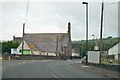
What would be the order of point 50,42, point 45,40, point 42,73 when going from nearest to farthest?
point 42,73, point 50,42, point 45,40

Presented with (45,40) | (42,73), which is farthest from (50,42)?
(42,73)

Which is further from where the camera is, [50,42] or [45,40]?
[45,40]

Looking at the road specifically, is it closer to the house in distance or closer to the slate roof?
the house in distance

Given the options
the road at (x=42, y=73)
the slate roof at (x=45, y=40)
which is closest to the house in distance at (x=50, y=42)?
the slate roof at (x=45, y=40)

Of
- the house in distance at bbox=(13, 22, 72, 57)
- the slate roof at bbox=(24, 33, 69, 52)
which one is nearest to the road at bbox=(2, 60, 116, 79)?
the house in distance at bbox=(13, 22, 72, 57)

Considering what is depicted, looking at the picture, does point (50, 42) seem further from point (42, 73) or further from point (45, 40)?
point (42, 73)

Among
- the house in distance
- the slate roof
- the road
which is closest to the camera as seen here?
the road

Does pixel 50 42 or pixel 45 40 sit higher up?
pixel 45 40

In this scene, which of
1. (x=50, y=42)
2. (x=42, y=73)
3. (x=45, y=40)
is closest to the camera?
(x=42, y=73)

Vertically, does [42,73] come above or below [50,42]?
below

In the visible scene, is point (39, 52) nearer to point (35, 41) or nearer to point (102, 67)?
point (35, 41)

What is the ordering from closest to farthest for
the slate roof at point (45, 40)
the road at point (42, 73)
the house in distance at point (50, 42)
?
the road at point (42, 73), the house in distance at point (50, 42), the slate roof at point (45, 40)

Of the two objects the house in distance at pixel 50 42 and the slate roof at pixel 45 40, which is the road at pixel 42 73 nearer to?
the house in distance at pixel 50 42

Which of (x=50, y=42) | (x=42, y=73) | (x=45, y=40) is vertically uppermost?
(x=45, y=40)
